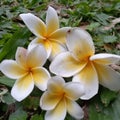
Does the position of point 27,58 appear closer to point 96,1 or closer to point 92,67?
point 92,67

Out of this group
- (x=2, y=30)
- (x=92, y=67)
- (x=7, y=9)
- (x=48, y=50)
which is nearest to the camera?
(x=92, y=67)

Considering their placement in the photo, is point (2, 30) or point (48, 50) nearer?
point (48, 50)

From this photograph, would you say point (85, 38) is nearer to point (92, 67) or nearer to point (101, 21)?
point (92, 67)

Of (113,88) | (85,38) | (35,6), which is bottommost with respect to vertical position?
(35,6)

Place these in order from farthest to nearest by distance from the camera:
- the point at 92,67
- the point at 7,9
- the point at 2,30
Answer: the point at 7,9
the point at 2,30
the point at 92,67

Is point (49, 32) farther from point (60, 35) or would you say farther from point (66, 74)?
point (66, 74)

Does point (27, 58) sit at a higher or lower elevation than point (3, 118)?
higher

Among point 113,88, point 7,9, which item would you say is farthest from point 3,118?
point 7,9

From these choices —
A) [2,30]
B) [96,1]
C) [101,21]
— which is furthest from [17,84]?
[96,1]
